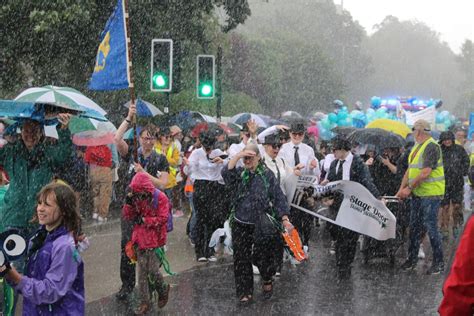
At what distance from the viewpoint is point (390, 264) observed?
10.8 meters

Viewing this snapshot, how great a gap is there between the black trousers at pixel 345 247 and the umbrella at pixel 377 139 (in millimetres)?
2129

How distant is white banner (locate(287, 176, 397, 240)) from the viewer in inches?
388

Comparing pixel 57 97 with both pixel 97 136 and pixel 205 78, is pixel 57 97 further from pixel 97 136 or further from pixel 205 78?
pixel 205 78

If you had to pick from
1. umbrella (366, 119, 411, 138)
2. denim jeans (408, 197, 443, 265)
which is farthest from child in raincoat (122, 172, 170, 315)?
umbrella (366, 119, 411, 138)

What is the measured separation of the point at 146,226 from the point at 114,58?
5.83 ft

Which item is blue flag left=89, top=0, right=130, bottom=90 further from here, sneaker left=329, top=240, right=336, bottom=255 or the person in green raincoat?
sneaker left=329, top=240, right=336, bottom=255

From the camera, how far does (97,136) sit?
13.6m

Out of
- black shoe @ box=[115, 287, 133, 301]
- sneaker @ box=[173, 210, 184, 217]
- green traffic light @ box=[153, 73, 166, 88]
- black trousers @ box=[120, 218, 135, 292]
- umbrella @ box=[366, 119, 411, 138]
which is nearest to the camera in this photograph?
black trousers @ box=[120, 218, 135, 292]

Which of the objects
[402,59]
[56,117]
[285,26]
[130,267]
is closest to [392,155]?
[130,267]

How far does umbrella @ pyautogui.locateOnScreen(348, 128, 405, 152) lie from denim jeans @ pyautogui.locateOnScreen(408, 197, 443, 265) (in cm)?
151

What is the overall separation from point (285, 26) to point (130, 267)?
76.9 meters

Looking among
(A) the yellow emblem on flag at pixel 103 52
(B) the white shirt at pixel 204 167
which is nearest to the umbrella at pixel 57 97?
(A) the yellow emblem on flag at pixel 103 52

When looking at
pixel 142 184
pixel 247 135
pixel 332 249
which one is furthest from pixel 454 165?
pixel 142 184

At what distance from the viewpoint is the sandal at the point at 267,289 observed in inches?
339
